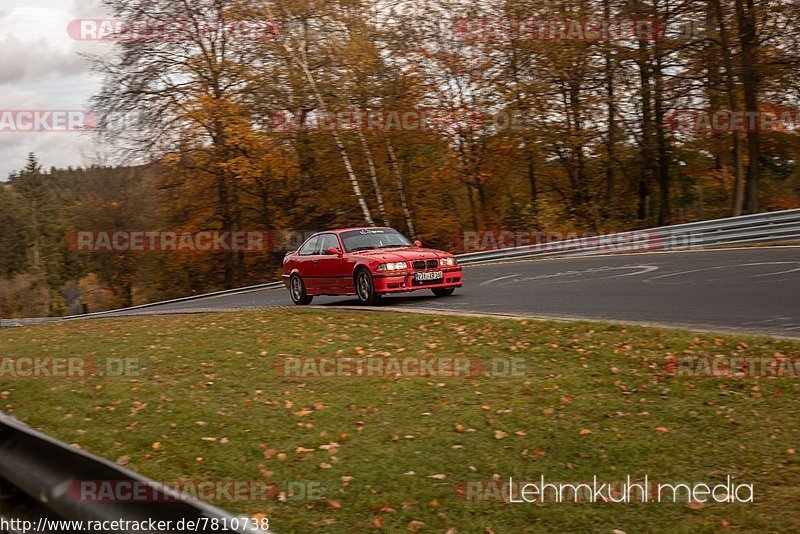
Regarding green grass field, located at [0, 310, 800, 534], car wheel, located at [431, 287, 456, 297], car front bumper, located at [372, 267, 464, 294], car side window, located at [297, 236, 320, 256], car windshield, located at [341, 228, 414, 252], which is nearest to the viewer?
green grass field, located at [0, 310, 800, 534]

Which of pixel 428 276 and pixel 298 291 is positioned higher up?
pixel 428 276

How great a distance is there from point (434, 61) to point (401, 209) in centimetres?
646

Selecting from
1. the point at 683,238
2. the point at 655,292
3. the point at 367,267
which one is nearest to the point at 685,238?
the point at 683,238

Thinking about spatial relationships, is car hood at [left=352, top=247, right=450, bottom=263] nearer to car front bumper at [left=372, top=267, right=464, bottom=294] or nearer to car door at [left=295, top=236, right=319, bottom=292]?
car front bumper at [left=372, top=267, right=464, bottom=294]

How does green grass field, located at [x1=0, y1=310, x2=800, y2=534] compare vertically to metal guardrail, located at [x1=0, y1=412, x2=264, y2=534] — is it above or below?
below

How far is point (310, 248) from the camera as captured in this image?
17406mm

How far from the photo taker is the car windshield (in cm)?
1633

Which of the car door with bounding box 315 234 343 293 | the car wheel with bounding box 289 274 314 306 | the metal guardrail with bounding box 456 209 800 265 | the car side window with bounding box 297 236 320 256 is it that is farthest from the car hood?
the metal guardrail with bounding box 456 209 800 265

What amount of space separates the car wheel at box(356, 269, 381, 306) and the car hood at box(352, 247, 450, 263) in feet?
1.22

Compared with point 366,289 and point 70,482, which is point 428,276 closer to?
point 366,289

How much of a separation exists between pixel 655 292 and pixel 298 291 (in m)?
7.77

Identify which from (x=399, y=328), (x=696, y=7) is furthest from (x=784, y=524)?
(x=696, y=7)

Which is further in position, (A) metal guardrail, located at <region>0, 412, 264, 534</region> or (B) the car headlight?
(B) the car headlight

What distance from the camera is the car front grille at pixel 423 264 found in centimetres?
1520
